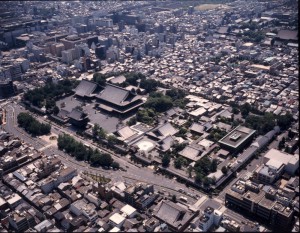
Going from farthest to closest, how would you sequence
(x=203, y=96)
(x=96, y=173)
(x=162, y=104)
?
(x=203, y=96) → (x=162, y=104) → (x=96, y=173)

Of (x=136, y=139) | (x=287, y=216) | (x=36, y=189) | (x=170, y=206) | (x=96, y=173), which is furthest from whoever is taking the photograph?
(x=136, y=139)

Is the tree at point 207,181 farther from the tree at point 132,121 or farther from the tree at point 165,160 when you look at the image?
the tree at point 132,121

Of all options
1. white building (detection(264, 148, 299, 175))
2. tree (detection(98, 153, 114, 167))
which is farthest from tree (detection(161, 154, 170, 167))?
white building (detection(264, 148, 299, 175))

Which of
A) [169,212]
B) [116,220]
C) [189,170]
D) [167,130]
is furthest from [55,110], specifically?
[169,212]

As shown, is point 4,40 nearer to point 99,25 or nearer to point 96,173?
point 99,25

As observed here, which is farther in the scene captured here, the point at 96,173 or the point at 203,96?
the point at 203,96

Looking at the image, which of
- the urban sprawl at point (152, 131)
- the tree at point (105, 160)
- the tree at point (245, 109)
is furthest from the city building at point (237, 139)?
the tree at point (105, 160)

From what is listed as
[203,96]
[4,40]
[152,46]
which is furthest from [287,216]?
[4,40]
